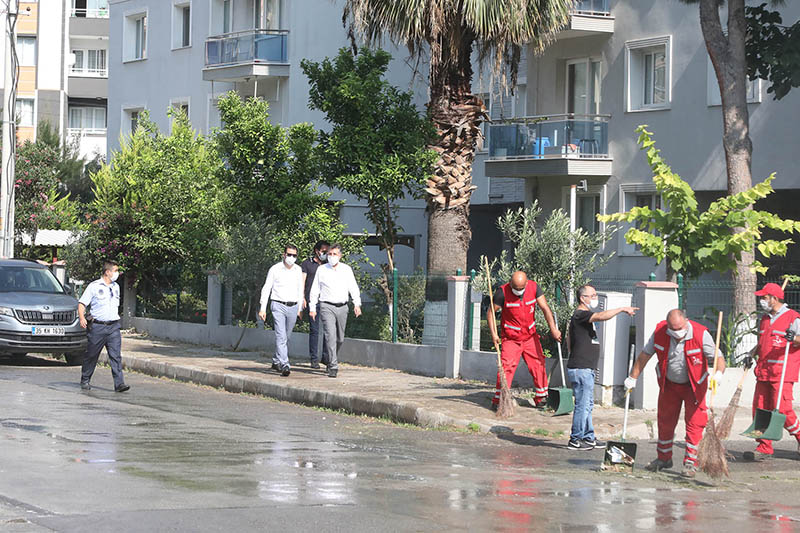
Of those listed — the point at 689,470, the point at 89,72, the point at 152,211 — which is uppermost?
the point at 89,72

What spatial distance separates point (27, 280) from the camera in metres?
21.3

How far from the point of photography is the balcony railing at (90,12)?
5594 cm

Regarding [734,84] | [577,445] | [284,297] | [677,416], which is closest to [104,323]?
[284,297]

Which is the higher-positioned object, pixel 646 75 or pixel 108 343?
pixel 646 75

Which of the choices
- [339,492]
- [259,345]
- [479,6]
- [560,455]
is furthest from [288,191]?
[339,492]

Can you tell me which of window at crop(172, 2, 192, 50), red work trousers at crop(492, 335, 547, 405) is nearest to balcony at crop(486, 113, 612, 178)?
red work trousers at crop(492, 335, 547, 405)

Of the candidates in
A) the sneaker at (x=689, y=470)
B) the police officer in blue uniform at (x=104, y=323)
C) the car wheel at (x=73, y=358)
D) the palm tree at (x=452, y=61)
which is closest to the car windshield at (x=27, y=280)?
the car wheel at (x=73, y=358)

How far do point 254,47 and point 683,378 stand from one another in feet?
88.2

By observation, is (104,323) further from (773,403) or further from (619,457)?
(773,403)

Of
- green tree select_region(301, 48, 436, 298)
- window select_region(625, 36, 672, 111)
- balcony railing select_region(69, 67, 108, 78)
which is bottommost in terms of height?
green tree select_region(301, 48, 436, 298)

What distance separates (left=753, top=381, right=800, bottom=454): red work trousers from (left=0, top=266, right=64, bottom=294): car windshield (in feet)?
43.5

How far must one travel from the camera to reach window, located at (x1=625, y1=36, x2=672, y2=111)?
85.5 ft

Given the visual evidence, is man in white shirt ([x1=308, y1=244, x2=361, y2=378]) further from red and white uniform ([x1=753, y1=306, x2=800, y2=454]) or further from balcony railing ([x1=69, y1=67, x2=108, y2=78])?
balcony railing ([x1=69, y1=67, x2=108, y2=78])

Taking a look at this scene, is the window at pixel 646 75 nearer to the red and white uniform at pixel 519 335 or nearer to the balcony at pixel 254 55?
the balcony at pixel 254 55
